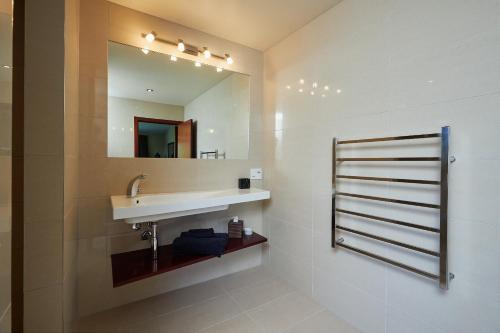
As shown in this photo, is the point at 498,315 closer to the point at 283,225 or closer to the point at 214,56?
the point at 283,225

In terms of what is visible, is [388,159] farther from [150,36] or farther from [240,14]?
[150,36]

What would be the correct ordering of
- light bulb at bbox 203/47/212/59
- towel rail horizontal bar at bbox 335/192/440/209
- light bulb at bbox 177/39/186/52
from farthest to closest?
1. light bulb at bbox 203/47/212/59
2. light bulb at bbox 177/39/186/52
3. towel rail horizontal bar at bbox 335/192/440/209

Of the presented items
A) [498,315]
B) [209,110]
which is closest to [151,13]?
[209,110]

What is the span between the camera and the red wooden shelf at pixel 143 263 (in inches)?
53.8

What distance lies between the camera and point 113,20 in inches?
61.9

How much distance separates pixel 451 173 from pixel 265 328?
1.41m

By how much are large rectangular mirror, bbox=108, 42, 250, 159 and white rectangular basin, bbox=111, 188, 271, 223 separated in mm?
344

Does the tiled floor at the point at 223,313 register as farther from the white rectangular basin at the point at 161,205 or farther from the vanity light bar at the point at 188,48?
the vanity light bar at the point at 188,48

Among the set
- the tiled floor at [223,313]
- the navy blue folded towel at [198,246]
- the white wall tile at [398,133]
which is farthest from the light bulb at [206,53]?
the tiled floor at [223,313]

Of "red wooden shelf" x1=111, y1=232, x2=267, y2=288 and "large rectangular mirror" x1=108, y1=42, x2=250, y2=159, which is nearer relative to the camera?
"red wooden shelf" x1=111, y1=232, x2=267, y2=288

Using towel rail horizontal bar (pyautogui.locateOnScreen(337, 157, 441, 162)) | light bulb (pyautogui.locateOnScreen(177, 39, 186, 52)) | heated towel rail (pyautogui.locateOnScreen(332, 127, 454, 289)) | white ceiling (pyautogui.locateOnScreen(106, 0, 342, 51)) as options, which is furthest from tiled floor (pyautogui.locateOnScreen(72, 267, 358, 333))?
white ceiling (pyautogui.locateOnScreen(106, 0, 342, 51))

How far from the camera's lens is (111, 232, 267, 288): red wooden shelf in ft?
4.48

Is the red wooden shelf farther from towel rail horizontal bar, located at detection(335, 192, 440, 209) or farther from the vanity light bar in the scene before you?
the vanity light bar

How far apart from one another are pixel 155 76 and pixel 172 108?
274 millimetres
